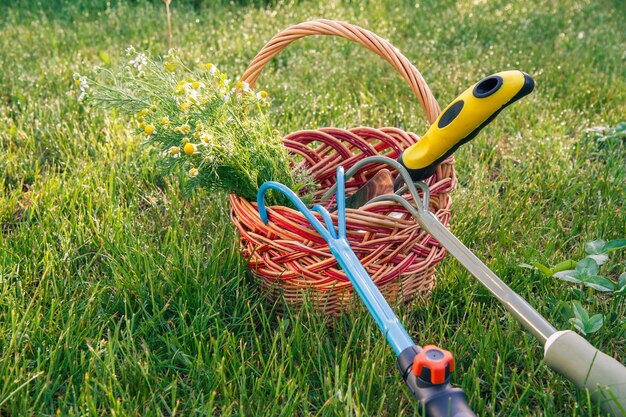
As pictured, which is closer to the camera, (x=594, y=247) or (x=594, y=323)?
(x=594, y=323)

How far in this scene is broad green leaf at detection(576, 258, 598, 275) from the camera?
60.6 inches

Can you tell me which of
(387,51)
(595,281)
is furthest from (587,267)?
(387,51)

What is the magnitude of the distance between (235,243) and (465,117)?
64 centimetres

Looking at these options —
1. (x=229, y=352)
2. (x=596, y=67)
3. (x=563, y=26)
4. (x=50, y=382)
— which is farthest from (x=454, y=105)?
(x=563, y=26)

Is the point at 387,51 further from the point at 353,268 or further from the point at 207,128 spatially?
the point at 353,268

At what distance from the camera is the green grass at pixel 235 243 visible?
1.34 meters

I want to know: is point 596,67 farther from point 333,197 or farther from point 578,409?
point 578,409

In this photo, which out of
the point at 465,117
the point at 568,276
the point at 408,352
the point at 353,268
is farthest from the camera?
the point at 568,276

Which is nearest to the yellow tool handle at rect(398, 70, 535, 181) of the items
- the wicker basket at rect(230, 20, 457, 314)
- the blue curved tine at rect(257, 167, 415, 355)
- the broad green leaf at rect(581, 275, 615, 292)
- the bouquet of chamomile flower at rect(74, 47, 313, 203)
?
the wicker basket at rect(230, 20, 457, 314)

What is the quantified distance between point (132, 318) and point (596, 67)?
2643 mm

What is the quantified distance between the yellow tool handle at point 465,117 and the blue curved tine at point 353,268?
0.63ft

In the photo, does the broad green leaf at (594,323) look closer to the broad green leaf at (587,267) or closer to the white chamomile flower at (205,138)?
the broad green leaf at (587,267)

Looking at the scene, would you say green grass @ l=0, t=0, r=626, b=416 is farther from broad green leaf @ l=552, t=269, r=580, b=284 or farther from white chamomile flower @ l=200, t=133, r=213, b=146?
white chamomile flower @ l=200, t=133, r=213, b=146

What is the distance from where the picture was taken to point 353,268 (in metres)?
1.28
